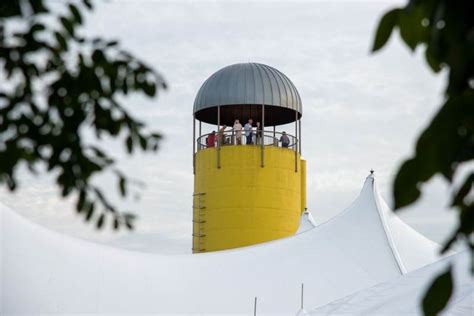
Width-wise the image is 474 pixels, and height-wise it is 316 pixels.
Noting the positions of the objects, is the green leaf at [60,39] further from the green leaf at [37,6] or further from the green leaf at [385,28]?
the green leaf at [385,28]

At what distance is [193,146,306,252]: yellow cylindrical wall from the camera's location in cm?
1992

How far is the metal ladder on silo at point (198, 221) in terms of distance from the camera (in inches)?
803

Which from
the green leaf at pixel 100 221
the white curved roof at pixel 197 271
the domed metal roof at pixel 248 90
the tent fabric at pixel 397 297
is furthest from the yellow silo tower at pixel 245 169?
the green leaf at pixel 100 221

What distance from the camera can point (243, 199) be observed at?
791 inches

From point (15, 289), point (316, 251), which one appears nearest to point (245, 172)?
point (316, 251)

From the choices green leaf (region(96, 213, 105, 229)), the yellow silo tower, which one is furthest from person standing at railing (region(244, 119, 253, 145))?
green leaf (region(96, 213, 105, 229))

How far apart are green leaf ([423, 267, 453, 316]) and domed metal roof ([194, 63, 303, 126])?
18.6 m

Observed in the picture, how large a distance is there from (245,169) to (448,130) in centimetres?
1892

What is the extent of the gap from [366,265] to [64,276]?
459 centimetres

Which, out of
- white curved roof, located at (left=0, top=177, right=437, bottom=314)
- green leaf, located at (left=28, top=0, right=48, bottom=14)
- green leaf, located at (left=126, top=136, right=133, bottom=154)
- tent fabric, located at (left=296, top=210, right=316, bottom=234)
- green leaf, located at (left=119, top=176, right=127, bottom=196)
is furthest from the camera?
tent fabric, located at (left=296, top=210, right=316, bottom=234)

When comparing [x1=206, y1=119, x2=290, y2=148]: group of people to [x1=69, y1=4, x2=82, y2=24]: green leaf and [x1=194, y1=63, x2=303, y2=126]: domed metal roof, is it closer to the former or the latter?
[x1=194, y1=63, x2=303, y2=126]: domed metal roof

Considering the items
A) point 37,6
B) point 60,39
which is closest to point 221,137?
point 60,39

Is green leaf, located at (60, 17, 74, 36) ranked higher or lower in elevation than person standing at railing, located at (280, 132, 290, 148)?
higher

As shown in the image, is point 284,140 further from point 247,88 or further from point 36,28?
point 36,28
